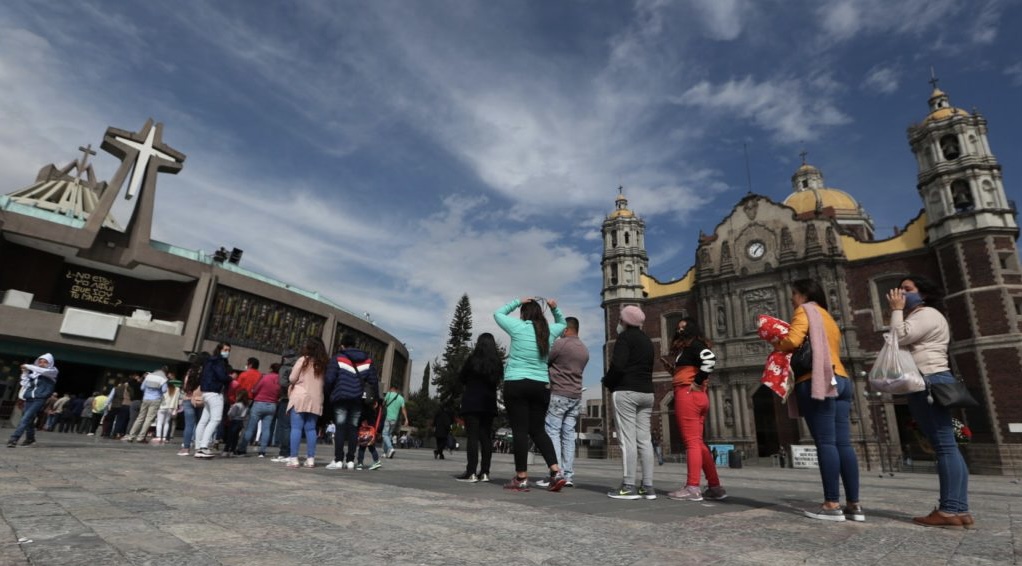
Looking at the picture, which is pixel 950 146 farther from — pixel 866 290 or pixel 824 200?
pixel 824 200

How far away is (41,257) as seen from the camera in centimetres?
2420

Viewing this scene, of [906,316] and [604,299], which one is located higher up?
[604,299]

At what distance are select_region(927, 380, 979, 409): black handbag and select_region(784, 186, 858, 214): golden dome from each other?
35.7m

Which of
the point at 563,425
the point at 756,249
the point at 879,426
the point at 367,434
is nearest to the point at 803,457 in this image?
the point at 879,426

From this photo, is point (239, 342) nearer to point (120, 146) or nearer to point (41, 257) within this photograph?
point (41, 257)

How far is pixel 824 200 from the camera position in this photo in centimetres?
3600

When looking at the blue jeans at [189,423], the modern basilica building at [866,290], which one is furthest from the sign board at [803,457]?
the blue jeans at [189,423]

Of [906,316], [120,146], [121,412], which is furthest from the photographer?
[120,146]

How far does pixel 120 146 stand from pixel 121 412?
17.6m

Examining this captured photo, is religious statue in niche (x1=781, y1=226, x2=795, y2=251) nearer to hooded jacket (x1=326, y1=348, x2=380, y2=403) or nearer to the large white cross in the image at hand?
hooded jacket (x1=326, y1=348, x2=380, y2=403)

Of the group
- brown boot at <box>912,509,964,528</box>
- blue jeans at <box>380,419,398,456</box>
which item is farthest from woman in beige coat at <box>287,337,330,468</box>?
brown boot at <box>912,509,964,528</box>

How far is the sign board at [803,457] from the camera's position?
22172mm

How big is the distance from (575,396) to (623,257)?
1203 inches

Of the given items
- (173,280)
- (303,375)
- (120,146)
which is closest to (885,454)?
(303,375)
